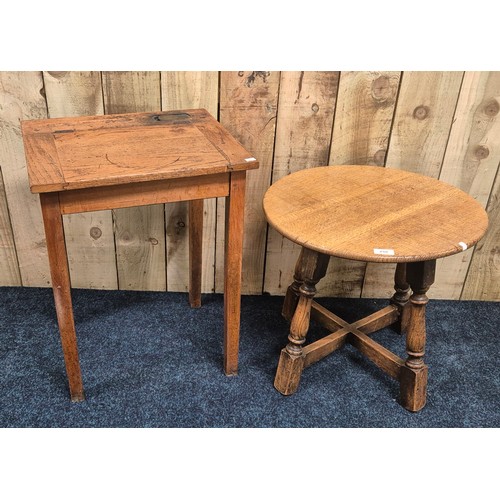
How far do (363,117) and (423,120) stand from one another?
187 millimetres

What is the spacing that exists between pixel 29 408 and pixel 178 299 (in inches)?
24.8

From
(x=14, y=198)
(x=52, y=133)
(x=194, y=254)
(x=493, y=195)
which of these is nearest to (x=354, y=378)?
(x=194, y=254)

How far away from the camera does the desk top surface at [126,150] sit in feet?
4.33

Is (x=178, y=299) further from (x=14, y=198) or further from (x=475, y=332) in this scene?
(x=475, y=332)

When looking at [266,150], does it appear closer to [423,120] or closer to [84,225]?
[423,120]

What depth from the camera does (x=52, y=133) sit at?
152 cm

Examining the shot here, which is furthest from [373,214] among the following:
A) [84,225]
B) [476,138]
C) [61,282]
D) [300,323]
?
[84,225]

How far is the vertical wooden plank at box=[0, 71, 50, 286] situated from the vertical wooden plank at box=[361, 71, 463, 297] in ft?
3.56

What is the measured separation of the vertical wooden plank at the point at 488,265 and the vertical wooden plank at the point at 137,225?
1.08 m

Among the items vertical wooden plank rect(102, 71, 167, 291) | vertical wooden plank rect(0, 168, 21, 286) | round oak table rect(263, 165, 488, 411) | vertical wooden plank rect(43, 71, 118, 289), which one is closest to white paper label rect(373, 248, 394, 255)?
round oak table rect(263, 165, 488, 411)

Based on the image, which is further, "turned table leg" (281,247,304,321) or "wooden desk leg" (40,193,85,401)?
"turned table leg" (281,247,304,321)

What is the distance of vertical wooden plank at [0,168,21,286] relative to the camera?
6.24 ft

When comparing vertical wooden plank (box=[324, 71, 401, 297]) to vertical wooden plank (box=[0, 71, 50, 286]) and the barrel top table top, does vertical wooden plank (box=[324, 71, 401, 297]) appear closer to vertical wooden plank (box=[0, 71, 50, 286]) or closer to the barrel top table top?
the barrel top table top

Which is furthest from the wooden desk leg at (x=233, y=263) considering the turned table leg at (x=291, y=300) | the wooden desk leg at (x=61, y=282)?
the wooden desk leg at (x=61, y=282)
